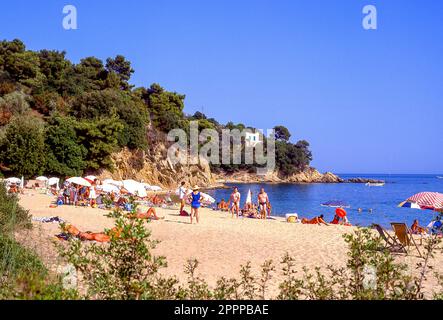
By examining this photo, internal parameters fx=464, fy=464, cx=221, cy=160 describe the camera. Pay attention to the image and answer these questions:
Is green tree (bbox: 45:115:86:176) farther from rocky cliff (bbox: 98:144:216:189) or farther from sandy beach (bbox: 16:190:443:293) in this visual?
sandy beach (bbox: 16:190:443:293)

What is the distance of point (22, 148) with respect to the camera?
119ft

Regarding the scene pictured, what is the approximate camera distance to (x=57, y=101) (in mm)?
47688

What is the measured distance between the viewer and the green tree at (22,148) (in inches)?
1417

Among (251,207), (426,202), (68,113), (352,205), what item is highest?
(68,113)

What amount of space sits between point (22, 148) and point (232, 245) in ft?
96.6

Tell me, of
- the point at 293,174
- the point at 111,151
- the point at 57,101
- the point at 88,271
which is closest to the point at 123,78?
the point at 57,101

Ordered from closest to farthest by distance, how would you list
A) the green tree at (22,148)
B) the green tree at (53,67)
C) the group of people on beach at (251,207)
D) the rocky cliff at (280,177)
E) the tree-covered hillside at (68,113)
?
1. the group of people on beach at (251,207)
2. the green tree at (22,148)
3. the tree-covered hillside at (68,113)
4. the green tree at (53,67)
5. the rocky cliff at (280,177)

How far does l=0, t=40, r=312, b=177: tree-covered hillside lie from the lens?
3734 cm

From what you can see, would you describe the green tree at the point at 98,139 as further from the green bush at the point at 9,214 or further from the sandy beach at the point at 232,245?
the green bush at the point at 9,214

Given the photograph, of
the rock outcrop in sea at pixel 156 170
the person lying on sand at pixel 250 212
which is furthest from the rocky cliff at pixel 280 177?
the person lying on sand at pixel 250 212

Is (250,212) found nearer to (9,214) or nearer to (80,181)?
(80,181)

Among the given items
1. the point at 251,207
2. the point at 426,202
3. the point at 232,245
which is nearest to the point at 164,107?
the point at 251,207

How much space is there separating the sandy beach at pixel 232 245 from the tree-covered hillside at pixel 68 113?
23775mm
